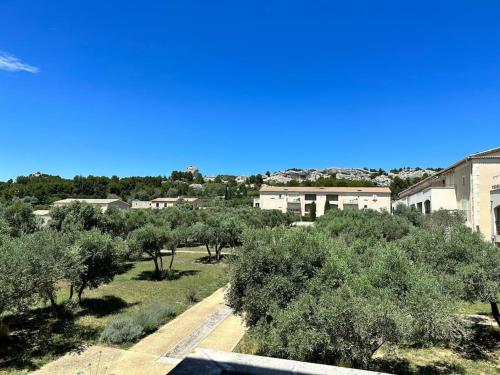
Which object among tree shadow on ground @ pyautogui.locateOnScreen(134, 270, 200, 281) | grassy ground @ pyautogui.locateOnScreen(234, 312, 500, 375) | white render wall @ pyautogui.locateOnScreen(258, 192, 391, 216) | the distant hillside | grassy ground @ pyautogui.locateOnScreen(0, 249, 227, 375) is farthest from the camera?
the distant hillside

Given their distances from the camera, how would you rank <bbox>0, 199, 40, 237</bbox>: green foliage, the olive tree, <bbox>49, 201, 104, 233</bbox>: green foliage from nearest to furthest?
the olive tree, <bbox>49, 201, 104, 233</bbox>: green foliage, <bbox>0, 199, 40, 237</bbox>: green foliage

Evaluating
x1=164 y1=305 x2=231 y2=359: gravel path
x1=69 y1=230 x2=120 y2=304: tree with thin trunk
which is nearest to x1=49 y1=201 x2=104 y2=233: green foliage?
x1=69 y1=230 x2=120 y2=304: tree with thin trunk

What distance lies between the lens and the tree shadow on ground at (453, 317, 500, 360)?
Result: 1145cm

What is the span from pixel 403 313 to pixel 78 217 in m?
31.8

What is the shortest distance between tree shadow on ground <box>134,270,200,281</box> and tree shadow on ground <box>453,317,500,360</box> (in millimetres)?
18042

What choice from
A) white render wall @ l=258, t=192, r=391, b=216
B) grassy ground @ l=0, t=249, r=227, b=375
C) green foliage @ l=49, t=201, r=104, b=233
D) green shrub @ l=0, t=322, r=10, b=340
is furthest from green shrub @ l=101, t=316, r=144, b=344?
white render wall @ l=258, t=192, r=391, b=216

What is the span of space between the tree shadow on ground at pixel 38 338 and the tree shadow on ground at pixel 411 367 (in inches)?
396

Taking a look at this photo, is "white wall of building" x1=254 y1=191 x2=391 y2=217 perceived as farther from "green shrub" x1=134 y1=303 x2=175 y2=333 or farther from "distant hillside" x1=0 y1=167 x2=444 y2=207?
"green shrub" x1=134 y1=303 x2=175 y2=333

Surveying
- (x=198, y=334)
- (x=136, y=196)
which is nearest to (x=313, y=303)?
(x=198, y=334)

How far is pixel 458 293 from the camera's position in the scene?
32.3ft

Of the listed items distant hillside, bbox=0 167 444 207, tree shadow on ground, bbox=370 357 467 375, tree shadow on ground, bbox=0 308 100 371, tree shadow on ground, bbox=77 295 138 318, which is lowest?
tree shadow on ground, bbox=0 308 100 371

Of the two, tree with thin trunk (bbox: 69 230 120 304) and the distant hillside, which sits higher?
the distant hillside

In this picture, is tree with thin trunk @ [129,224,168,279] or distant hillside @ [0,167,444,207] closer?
tree with thin trunk @ [129,224,168,279]

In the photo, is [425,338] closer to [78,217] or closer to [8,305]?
[8,305]
